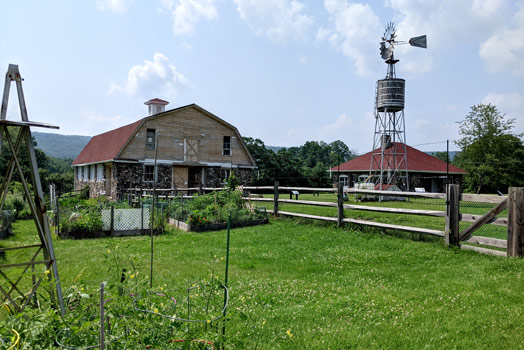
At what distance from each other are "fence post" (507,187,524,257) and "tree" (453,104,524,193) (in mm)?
38239

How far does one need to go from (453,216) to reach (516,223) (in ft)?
4.12

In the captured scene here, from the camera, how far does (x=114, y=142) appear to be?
26047mm

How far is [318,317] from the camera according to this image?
4.16m

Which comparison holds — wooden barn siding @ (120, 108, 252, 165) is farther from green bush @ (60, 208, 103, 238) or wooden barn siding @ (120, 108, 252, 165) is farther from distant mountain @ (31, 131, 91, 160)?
distant mountain @ (31, 131, 91, 160)

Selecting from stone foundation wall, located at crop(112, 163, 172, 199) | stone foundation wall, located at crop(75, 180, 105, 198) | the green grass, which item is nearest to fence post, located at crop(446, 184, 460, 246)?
the green grass

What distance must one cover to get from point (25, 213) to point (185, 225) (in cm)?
881

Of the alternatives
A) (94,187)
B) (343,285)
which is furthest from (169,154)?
(343,285)

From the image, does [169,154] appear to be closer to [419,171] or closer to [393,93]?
[393,93]

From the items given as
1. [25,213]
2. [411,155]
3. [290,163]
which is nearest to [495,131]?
[411,155]

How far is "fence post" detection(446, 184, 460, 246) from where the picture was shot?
25.6 ft

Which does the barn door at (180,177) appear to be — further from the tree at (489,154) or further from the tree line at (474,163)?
the tree at (489,154)

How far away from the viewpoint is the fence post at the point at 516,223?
6664 mm

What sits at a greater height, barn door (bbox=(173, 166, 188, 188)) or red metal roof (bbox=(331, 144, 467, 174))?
red metal roof (bbox=(331, 144, 467, 174))

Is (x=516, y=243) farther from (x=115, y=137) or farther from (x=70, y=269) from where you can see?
(x=115, y=137)
